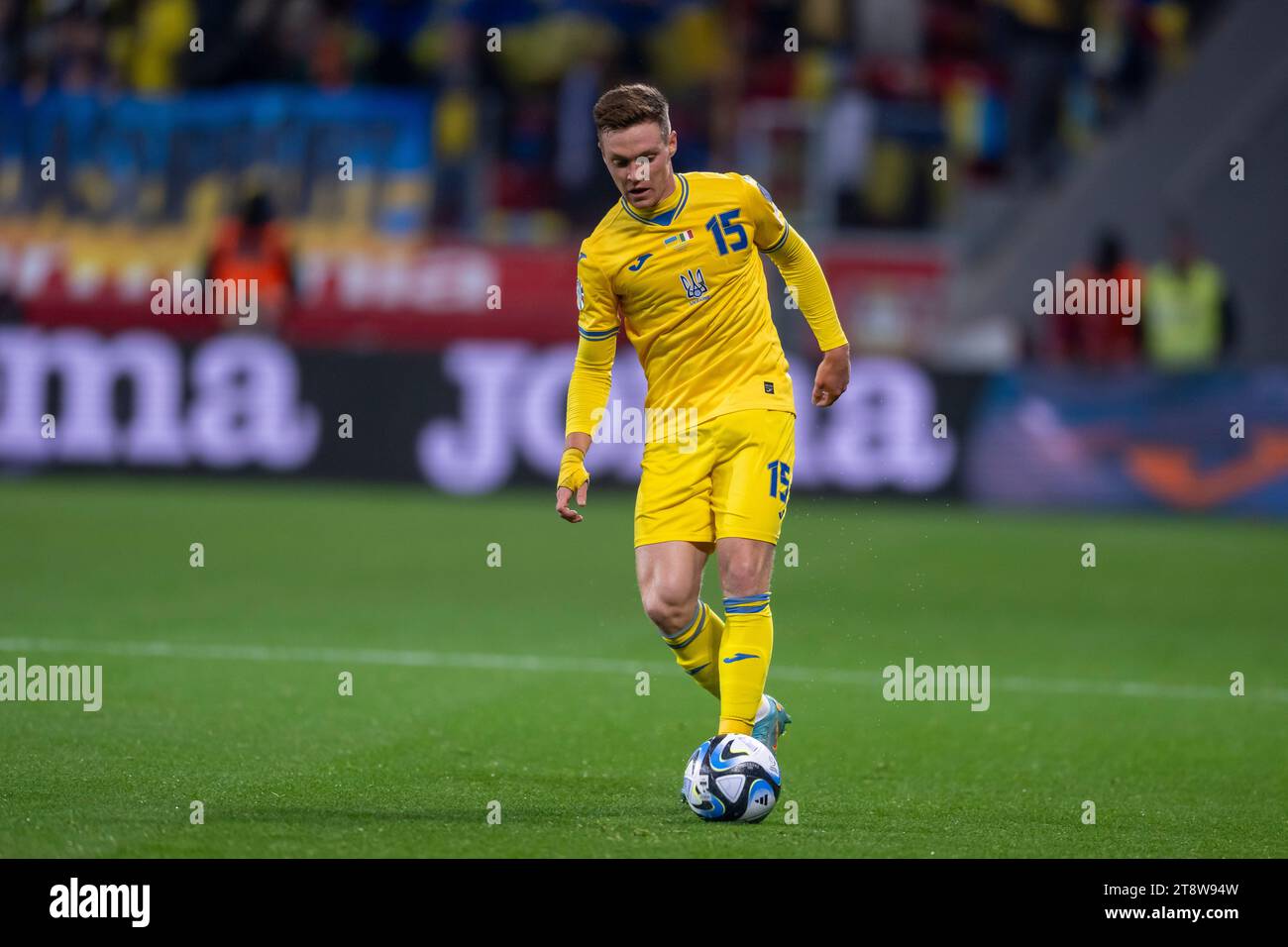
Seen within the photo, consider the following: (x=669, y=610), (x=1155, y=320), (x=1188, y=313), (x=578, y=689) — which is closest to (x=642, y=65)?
(x=1155, y=320)

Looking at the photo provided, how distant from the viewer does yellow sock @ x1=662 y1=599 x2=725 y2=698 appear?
20.6 feet

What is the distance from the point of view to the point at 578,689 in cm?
833

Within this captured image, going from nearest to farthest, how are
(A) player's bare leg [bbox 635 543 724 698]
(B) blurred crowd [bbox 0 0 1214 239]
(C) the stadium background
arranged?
1. (A) player's bare leg [bbox 635 543 724 698]
2. (C) the stadium background
3. (B) blurred crowd [bbox 0 0 1214 239]

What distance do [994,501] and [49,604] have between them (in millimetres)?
8153

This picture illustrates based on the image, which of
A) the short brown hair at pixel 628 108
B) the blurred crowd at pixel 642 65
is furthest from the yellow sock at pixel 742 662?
the blurred crowd at pixel 642 65

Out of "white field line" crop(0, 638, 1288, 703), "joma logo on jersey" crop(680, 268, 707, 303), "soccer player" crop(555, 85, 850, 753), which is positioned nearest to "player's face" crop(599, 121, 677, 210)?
"soccer player" crop(555, 85, 850, 753)

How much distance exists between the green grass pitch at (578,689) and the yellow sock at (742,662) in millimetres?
322

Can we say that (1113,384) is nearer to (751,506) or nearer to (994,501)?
(994,501)

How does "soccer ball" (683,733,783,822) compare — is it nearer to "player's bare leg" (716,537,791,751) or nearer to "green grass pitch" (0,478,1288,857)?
"green grass pitch" (0,478,1288,857)

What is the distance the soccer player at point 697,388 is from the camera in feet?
19.8

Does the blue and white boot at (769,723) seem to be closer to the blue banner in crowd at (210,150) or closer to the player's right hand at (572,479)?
the player's right hand at (572,479)

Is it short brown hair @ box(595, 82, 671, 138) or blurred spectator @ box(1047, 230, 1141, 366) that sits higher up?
blurred spectator @ box(1047, 230, 1141, 366)

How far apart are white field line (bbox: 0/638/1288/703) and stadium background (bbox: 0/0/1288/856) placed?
5 cm
